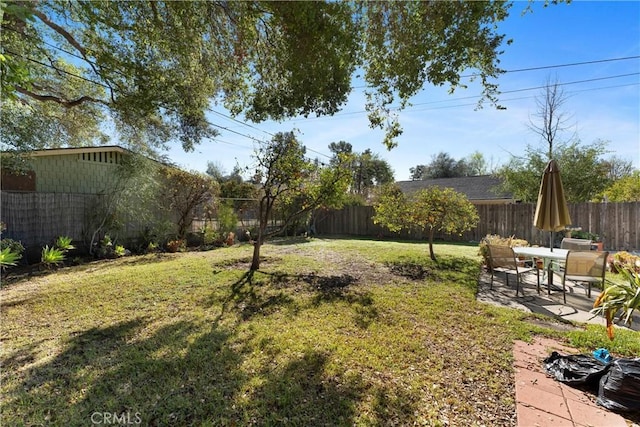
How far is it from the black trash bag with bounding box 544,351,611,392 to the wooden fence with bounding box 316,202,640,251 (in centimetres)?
1022

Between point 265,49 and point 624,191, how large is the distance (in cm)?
1657

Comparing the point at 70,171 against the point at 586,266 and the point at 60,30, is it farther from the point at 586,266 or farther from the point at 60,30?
the point at 586,266

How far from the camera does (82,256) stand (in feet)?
28.3

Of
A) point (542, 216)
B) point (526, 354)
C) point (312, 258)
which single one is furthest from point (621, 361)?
point (312, 258)

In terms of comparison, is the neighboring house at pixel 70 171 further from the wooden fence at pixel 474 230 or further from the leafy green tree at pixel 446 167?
the leafy green tree at pixel 446 167

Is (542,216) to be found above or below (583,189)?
below

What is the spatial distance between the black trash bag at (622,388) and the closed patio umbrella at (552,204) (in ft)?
11.9

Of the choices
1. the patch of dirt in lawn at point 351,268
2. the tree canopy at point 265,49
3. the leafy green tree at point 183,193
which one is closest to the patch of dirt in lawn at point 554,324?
the patch of dirt in lawn at point 351,268

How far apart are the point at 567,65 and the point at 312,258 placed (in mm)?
11046

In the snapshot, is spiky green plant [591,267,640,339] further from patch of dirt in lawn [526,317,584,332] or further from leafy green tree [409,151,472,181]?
leafy green tree [409,151,472,181]

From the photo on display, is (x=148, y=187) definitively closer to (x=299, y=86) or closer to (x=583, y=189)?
(x=299, y=86)

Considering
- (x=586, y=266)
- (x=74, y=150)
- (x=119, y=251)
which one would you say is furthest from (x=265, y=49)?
(x=74, y=150)

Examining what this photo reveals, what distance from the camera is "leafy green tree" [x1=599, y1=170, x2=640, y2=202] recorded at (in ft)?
40.9
